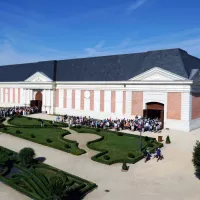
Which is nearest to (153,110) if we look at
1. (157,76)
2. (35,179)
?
(157,76)

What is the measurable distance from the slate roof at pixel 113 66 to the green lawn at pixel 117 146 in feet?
40.6

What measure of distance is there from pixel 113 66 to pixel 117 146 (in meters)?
21.7

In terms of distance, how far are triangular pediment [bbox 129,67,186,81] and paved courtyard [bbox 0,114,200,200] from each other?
39.0 ft

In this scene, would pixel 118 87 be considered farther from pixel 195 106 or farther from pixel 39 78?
pixel 39 78

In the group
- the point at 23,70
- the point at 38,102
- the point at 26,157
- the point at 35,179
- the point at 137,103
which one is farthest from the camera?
the point at 23,70

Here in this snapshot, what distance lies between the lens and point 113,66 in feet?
136

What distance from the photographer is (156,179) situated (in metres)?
15.1

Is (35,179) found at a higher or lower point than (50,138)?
lower

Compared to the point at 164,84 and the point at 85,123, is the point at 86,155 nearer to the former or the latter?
the point at 85,123

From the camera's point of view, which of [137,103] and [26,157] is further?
[137,103]

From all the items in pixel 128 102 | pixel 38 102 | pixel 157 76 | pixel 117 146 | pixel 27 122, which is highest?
pixel 157 76

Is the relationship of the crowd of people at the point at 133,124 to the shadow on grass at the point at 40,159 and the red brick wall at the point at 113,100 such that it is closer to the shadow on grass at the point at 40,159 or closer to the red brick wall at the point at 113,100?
the red brick wall at the point at 113,100

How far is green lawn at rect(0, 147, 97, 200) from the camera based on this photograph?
501 inches

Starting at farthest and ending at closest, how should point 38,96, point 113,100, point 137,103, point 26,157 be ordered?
point 38,96 → point 113,100 → point 137,103 → point 26,157
